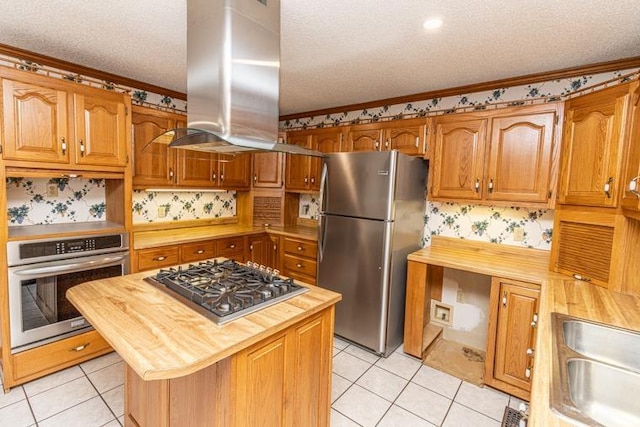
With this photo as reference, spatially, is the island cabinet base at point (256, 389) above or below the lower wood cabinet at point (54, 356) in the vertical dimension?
above

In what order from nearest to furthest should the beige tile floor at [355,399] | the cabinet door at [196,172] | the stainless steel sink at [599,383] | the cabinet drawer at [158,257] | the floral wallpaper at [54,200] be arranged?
the stainless steel sink at [599,383] < the beige tile floor at [355,399] < the floral wallpaper at [54,200] < the cabinet drawer at [158,257] < the cabinet door at [196,172]

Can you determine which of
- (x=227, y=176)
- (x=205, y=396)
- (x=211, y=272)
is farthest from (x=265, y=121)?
(x=227, y=176)

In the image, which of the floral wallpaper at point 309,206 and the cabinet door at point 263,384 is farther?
the floral wallpaper at point 309,206

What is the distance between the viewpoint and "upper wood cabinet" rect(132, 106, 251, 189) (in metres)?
2.84

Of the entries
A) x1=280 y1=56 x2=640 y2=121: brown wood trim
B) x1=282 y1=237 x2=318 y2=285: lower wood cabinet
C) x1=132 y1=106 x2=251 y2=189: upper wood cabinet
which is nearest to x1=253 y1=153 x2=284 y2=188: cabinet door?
x1=132 y1=106 x2=251 y2=189: upper wood cabinet

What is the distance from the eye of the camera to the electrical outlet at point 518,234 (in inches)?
104

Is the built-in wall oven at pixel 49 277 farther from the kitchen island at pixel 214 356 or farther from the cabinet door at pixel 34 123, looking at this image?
the kitchen island at pixel 214 356

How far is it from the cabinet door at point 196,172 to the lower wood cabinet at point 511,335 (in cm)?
272

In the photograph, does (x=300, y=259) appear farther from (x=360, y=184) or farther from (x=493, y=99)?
(x=493, y=99)

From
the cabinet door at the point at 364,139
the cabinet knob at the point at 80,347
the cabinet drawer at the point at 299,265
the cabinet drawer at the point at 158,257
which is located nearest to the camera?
the cabinet knob at the point at 80,347

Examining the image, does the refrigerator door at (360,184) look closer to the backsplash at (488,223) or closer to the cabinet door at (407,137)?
the cabinet door at (407,137)

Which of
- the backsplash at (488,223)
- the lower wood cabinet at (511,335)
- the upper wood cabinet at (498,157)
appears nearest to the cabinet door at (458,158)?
the upper wood cabinet at (498,157)

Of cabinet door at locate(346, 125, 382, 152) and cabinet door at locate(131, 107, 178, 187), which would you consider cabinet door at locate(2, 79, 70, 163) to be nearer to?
cabinet door at locate(131, 107, 178, 187)

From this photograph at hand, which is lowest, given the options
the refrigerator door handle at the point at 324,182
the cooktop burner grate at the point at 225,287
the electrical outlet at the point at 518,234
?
the cooktop burner grate at the point at 225,287
